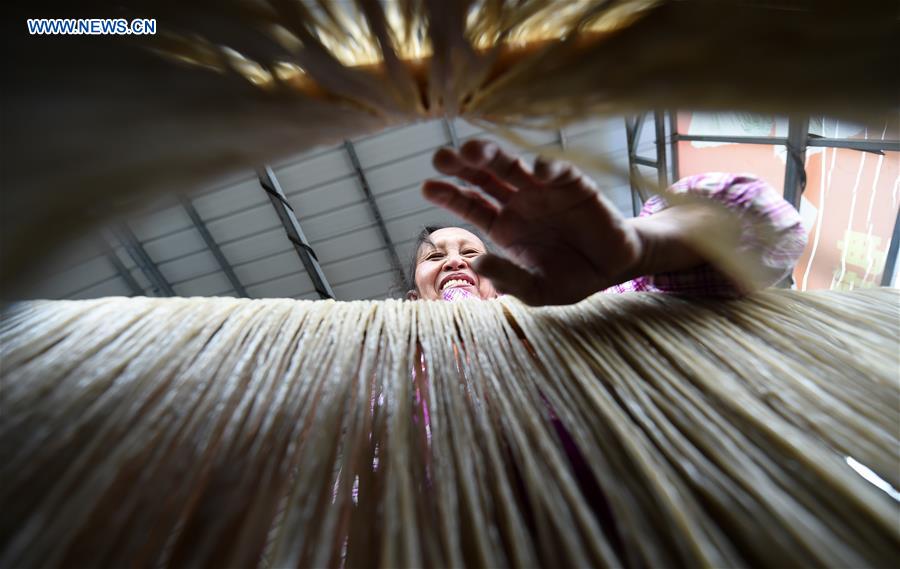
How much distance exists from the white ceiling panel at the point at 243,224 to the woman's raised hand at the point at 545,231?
287cm

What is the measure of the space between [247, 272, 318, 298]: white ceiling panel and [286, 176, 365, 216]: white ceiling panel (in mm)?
537

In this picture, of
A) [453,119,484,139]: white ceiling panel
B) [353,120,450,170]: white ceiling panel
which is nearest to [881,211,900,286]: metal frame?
[453,119,484,139]: white ceiling panel

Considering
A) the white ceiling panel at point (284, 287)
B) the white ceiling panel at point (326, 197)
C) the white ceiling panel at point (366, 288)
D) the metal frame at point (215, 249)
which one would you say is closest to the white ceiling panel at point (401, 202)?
the white ceiling panel at point (326, 197)

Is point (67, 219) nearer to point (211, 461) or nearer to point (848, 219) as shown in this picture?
point (211, 461)

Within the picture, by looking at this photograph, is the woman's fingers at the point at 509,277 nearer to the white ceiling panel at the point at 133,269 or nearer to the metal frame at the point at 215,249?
the metal frame at the point at 215,249

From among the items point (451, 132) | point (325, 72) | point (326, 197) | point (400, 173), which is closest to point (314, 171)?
point (326, 197)

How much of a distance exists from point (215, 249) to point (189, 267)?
0.28 metres

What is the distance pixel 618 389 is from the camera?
0.30 m

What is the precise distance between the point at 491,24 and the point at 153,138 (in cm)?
18

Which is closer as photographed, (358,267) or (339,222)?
(339,222)

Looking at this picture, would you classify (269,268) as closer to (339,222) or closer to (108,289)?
(339,222)

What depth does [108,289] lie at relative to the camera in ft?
10.3

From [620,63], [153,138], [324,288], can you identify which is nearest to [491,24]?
[620,63]

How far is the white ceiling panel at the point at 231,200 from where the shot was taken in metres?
2.77
